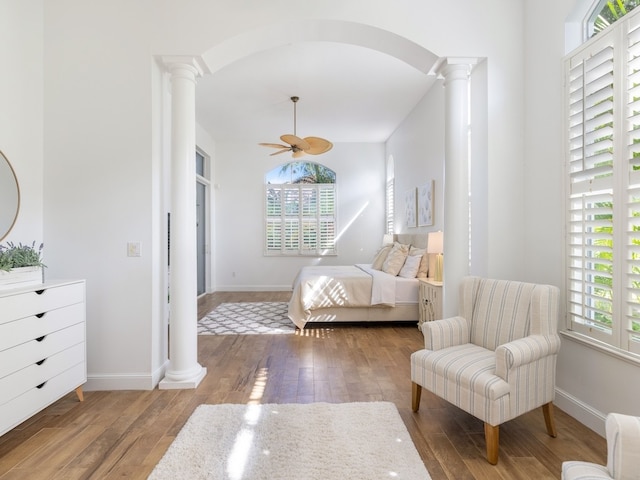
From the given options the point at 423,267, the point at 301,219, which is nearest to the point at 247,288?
the point at 301,219

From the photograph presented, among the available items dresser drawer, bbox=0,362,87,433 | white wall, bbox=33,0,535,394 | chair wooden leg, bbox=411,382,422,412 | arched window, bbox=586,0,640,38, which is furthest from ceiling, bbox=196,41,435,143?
dresser drawer, bbox=0,362,87,433

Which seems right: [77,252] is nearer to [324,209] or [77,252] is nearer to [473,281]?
[473,281]

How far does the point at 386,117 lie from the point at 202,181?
144 inches

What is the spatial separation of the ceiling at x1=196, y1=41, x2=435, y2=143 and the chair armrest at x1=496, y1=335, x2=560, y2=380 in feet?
10.7

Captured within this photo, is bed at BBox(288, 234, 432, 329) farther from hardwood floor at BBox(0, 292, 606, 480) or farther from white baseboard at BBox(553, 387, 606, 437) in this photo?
white baseboard at BBox(553, 387, 606, 437)

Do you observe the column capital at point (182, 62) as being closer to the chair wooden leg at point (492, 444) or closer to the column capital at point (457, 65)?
the column capital at point (457, 65)

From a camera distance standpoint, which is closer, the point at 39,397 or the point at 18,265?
the point at 39,397

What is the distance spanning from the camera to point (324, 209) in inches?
309

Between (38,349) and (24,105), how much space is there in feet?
5.77

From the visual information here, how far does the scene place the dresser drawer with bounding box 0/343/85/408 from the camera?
1.97 meters

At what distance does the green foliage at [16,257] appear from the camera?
2.20 m

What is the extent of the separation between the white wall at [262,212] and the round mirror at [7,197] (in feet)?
16.8

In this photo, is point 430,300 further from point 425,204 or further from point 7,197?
point 7,197

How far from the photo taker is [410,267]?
15.9 feet
